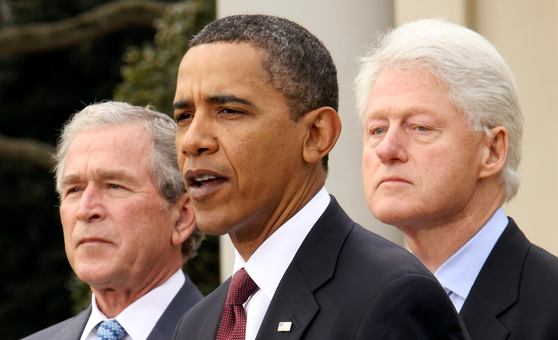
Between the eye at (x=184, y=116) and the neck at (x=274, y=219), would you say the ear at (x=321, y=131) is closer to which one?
the neck at (x=274, y=219)

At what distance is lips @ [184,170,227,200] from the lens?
2.22 meters

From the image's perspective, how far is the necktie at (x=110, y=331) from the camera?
331 centimetres

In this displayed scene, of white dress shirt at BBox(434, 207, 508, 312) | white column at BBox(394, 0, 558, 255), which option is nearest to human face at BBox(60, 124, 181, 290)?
white dress shirt at BBox(434, 207, 508, 312)

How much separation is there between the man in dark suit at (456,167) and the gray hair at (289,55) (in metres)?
0.31

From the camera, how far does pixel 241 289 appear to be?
2301 mm

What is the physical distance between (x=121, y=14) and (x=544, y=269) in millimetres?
9220

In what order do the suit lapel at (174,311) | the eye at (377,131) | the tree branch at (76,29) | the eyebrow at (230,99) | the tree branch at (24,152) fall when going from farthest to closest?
the tree branch at (24,152) → the tree branch at (76,29) → the suit lapel at (174,311) → the eye at (377,131) → the eyebrow at (230,99)

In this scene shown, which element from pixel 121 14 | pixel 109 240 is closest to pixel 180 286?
pixel 109 240

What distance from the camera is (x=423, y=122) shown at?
2555 millimetres

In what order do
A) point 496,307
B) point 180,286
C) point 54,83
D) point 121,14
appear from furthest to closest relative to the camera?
point 54,83
point 121,14
point 180,286
point 496,307

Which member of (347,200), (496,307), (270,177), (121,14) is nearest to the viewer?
(270,177)

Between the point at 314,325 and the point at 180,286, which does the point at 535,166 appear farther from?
the point at 314,325

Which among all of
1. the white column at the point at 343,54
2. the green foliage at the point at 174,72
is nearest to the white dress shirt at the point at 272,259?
the white column at the point at 343,54

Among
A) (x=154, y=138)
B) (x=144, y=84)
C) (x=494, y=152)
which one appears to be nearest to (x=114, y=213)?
(x=154, y=138)
